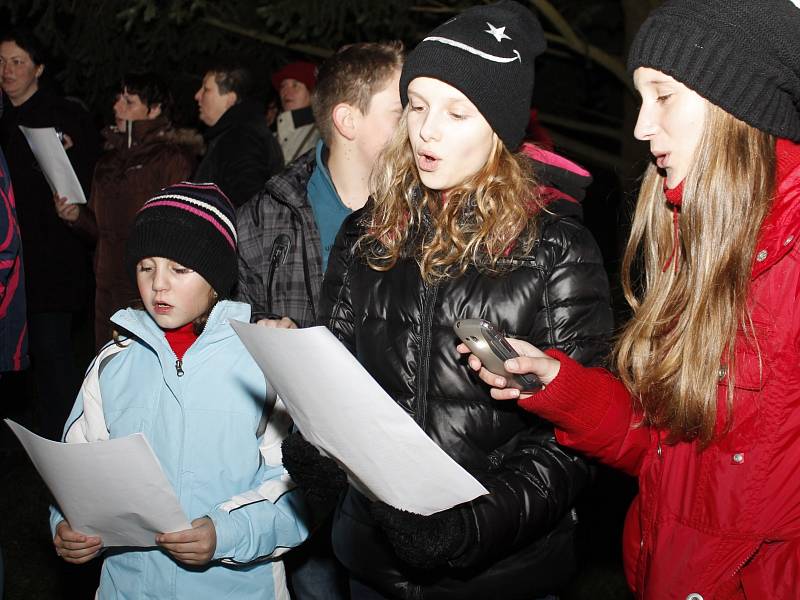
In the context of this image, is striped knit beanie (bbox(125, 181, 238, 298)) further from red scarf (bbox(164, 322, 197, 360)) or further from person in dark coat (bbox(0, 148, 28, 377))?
person in dark coat (bbox(0, 148, 28, 377))

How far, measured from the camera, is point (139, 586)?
3021mm

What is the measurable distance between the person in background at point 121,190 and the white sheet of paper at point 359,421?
3516 mm

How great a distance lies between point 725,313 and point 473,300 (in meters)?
0.68

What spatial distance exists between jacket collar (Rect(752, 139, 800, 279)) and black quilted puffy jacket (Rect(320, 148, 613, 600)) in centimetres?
54

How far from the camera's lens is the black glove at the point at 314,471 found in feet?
8.18

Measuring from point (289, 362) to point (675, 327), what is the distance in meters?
0.95

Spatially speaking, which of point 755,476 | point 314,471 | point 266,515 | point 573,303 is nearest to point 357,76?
point 573,303

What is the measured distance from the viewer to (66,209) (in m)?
5.82

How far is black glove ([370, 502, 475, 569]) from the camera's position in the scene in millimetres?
2283

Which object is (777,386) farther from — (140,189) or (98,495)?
(140,189)

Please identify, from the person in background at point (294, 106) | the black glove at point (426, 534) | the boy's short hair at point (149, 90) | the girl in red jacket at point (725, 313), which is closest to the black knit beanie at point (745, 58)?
the girl in red jacket at point (725, 313)

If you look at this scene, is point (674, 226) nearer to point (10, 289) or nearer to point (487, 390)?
point (487, 390)

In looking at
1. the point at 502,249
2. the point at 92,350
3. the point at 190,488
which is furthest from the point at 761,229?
the point at 92,350

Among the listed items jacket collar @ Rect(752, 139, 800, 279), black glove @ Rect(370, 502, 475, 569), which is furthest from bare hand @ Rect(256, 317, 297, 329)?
jacket collar @ Rect(752, 139, 800, 279)
